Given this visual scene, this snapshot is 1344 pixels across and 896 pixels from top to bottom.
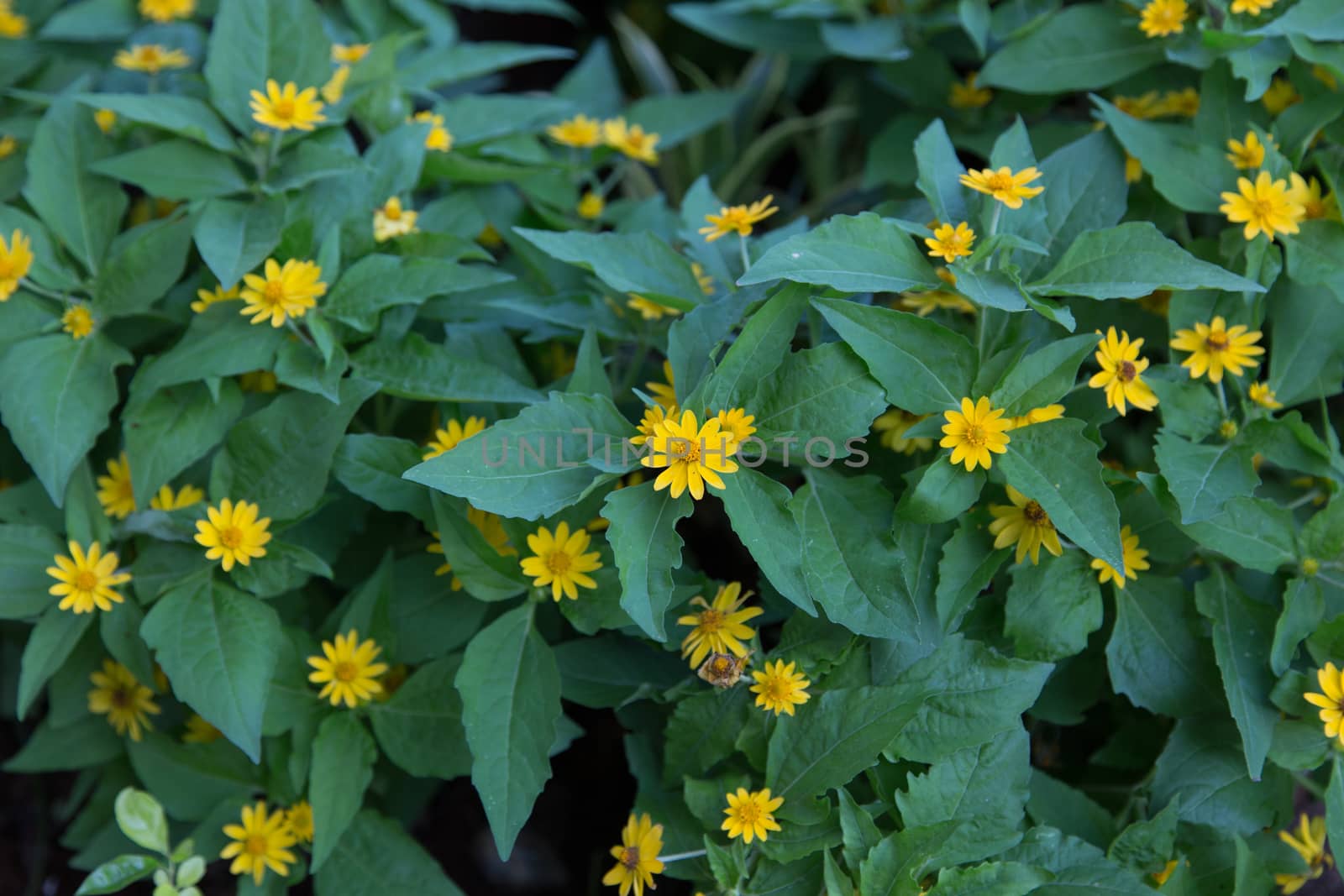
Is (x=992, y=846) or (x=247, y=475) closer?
(x=992, y=846)

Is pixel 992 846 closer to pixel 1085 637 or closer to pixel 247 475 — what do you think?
pixel 1085 637

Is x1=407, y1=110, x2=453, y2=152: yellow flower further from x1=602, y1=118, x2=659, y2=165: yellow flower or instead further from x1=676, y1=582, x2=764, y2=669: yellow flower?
x1=676, y1=582, x2=764, y2=669: yellow flower

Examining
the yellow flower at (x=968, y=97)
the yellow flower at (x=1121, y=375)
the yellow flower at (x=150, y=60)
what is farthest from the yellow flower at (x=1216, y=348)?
the yellow flower at (x=150, y=60)

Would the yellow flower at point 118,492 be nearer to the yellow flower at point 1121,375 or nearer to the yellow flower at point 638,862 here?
the yellow flower at point 638,862

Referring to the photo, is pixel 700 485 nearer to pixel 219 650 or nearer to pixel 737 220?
pixel 737 220

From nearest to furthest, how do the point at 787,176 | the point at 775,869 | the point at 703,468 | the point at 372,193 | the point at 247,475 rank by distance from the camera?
the point at 703,468, the point at 775,869, the point at 247,475, the point at 372,193, the point at 787,176

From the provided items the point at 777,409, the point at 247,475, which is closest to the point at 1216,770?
the point at 777,409

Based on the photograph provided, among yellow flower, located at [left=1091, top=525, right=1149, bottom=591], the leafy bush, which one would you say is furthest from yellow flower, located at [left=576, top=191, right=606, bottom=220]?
yellow flower, located at [left=1091, top=525, right=1149, bottom=591]

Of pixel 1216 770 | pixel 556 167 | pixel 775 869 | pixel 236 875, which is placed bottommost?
pixel 236 875
